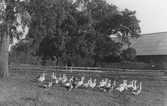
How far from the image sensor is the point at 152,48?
48.5m

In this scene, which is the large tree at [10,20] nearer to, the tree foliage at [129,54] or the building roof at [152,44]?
the tree foliage at [129,54]

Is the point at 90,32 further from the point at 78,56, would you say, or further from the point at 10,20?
the point at 10,20

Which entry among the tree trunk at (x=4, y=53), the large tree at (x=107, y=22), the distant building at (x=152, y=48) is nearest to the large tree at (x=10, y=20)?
the tree trunk at (x=4, y=53)

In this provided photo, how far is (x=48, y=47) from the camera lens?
37.6 metres

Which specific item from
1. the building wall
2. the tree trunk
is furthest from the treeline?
the tree trunk

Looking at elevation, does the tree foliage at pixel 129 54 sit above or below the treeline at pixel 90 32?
below

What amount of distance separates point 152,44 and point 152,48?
2328mm

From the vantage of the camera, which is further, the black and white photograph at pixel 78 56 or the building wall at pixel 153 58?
the building wall at pixel 153 58

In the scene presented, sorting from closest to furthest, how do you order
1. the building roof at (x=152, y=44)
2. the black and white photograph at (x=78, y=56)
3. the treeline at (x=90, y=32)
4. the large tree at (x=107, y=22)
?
1. the black and white photograph at (x=78, y=56)
2. the treeline at (x=90, y=32)
3. the large tree at (x=107, y=22)
4. the building roof at (x=152, y=44)

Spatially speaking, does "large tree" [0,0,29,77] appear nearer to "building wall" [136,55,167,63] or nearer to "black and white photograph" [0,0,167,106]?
"black and white photograph" [0,0,167,106]

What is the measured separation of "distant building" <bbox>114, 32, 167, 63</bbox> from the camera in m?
45.5

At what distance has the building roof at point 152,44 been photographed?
1822 inches

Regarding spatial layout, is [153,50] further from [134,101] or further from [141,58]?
[134,101]

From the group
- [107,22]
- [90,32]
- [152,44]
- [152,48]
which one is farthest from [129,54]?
[152,44]
